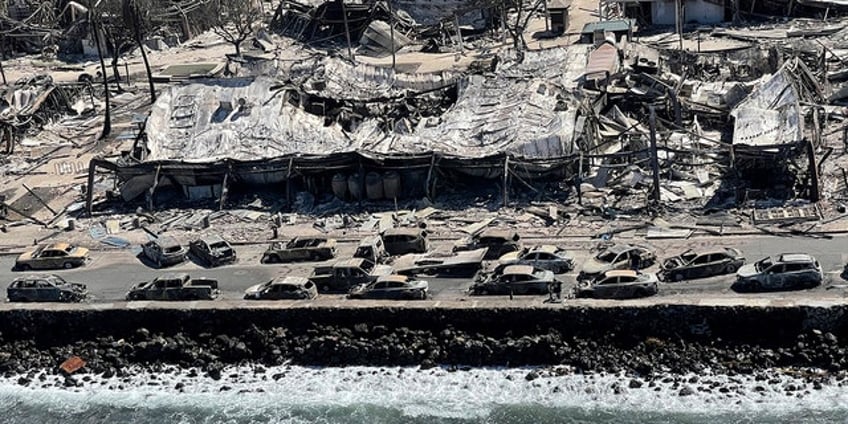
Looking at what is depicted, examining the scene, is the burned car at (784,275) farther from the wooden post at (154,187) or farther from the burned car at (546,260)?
the wooden post at (154,187)

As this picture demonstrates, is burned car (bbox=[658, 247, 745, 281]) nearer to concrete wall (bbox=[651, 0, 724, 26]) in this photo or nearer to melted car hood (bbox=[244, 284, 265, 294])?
melted car hood (bbox=[244, 284, 265, 294])

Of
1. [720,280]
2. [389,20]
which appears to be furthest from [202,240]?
[389,20]

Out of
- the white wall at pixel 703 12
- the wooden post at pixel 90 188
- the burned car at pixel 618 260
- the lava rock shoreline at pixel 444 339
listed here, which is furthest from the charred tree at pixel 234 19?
the burned car at pixel 618 260

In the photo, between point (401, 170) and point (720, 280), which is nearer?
point (720, 280)

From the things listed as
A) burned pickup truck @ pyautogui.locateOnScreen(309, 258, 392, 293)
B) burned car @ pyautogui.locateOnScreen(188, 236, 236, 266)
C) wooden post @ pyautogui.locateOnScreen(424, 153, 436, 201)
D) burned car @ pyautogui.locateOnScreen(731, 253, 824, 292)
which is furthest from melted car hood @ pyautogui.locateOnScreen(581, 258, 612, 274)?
burned car @ pyautogui.locateOnScreen(188, 236, 236, 266)

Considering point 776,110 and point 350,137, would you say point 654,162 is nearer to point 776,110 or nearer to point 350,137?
point 776,110

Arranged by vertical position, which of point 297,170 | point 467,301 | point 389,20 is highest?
point 389,20

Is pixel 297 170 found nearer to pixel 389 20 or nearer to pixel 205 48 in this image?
pixel 389 20
